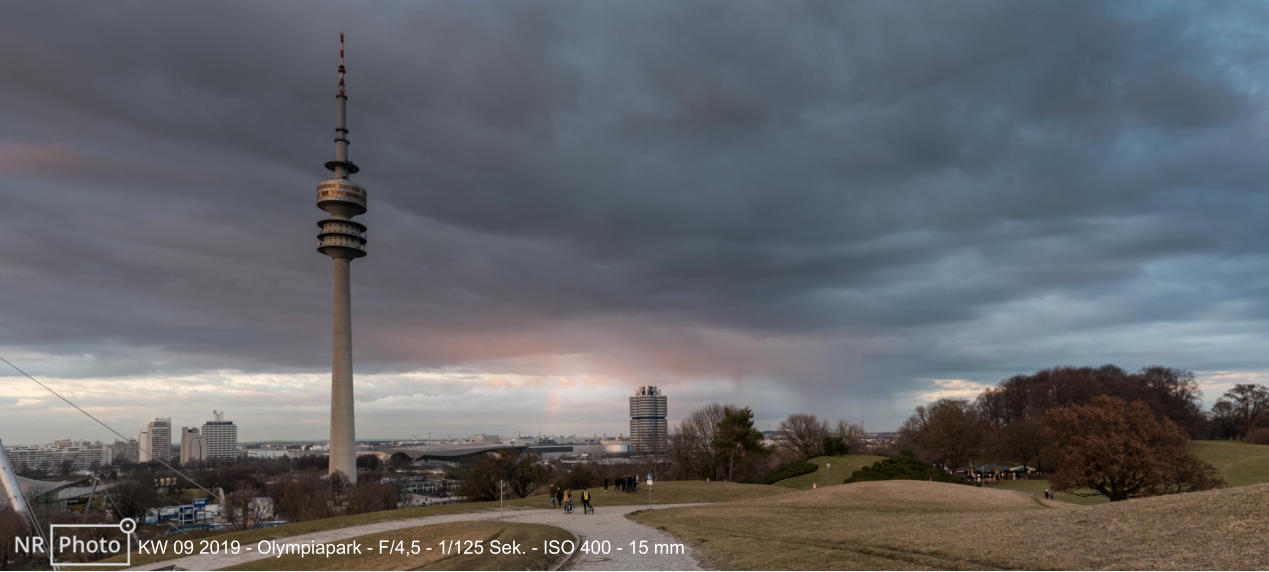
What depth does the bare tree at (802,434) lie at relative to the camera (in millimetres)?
106562

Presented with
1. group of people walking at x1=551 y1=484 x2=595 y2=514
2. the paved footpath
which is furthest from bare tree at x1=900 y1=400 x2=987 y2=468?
group of people walking at x1=551 y1=484 x2=595 y2=514

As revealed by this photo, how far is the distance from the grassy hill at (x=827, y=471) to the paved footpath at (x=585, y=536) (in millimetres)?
35494

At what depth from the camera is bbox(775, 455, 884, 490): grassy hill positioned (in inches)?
3104

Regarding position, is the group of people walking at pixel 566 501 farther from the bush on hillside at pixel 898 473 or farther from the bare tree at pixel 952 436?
the bare tree at pixel 952 436

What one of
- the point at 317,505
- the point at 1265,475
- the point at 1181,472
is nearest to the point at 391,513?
the point at 317,505

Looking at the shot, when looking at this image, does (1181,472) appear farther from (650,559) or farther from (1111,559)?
(650,559)

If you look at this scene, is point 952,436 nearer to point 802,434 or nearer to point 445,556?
point 802,434

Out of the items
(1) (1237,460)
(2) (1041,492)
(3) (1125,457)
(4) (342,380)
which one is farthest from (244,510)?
(1) (1237,460)

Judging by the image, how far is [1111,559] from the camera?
18938 mm

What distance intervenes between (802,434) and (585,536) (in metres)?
84.5

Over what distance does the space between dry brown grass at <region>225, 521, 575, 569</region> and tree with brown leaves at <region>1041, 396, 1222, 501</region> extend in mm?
41760

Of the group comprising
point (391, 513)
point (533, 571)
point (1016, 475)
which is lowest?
point (1016, 475)

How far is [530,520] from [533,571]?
18236 millimetres

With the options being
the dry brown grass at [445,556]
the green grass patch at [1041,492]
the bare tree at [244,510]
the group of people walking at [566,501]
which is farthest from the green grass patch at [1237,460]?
the bare tree at [244,510]
